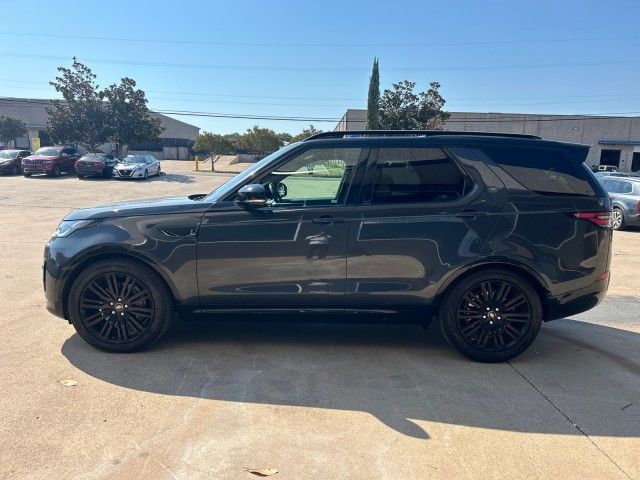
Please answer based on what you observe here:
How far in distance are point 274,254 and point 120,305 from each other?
1.42m

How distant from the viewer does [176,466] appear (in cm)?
273

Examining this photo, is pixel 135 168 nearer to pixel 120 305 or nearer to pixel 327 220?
pixel 120 305

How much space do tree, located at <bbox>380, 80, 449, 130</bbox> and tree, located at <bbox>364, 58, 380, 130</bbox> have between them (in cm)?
40

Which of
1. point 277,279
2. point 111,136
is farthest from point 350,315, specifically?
point 111,136

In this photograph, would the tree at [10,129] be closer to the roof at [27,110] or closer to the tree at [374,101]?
the roof at [27,110]

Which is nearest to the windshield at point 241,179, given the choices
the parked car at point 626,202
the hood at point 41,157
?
the parked car at point 626,202

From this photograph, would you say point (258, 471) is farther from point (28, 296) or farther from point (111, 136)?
point (111, 136)

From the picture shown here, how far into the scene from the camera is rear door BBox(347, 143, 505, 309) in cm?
410

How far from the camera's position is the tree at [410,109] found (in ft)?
123

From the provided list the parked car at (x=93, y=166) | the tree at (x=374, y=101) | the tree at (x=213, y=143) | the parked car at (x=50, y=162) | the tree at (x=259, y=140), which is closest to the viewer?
the parked car at (x=93, y=166)

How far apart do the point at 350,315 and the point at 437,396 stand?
99 centimetres

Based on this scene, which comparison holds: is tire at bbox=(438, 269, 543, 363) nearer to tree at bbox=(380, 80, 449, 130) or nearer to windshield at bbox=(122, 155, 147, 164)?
windshield at bbox=(122, 155, 147, 164)

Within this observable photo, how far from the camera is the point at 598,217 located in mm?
4188

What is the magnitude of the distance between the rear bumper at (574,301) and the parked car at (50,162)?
2940cm
